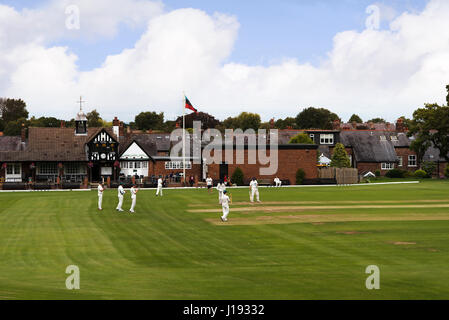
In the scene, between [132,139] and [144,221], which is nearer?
[144,221]

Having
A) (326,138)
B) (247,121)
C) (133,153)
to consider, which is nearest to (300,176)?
(133,153)

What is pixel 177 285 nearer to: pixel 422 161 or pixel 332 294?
pixel 332 294

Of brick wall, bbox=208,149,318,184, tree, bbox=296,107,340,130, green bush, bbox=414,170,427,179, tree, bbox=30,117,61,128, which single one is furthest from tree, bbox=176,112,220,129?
brick wall, bbox=208,149,318,184

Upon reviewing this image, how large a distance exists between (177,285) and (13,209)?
2301 centimetres

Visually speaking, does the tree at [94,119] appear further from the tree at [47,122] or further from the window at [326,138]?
the window at [326,138]

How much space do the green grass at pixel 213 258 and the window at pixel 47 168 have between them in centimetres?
3983

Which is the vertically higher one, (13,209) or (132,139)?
(132,139)

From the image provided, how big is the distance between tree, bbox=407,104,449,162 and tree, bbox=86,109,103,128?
77732 mm

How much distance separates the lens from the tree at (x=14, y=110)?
128 meters

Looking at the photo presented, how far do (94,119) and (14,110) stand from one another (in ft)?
63.4

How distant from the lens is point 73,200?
40688mm

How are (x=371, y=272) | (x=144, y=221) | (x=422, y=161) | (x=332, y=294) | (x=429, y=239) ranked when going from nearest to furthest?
(x=332, y=294)
(x=371, y=272)
(x=429, y=239)
(x=144, y=221)
(x=422, y=161)
